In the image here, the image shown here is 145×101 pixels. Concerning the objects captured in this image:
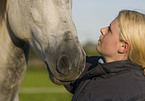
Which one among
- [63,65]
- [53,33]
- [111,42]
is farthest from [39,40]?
[111,42]

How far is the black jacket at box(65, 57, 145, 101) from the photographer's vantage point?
1779 mm

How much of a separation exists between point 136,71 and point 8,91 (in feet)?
4.00

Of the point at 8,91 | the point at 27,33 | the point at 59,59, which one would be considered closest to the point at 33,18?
the point at 27,33

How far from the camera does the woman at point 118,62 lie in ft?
6.13

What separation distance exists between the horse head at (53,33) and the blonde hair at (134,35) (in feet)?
1.70

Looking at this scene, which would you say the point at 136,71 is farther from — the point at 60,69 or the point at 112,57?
the point at 60,69

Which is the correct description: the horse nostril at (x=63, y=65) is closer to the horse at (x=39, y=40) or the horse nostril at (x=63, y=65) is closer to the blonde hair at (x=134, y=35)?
the horse at (x=39, y=40)

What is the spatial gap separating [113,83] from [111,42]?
1.24ft

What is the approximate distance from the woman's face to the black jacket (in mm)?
119

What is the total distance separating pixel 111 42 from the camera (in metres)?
1.96

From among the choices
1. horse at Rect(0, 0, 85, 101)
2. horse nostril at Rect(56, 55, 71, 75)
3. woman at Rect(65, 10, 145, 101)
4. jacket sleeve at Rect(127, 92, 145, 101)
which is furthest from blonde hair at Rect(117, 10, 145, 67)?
horse nostril at Rect(56, 55, 71, 75)

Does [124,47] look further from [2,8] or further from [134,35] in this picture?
[2,8]

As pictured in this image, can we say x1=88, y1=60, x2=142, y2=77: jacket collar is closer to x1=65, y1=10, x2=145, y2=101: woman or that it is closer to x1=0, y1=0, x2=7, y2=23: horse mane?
x1=65, y1=10, x2=145, y2=101: woman

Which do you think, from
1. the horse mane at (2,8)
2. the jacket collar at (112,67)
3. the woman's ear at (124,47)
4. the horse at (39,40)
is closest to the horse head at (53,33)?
the horse at (39,40)
